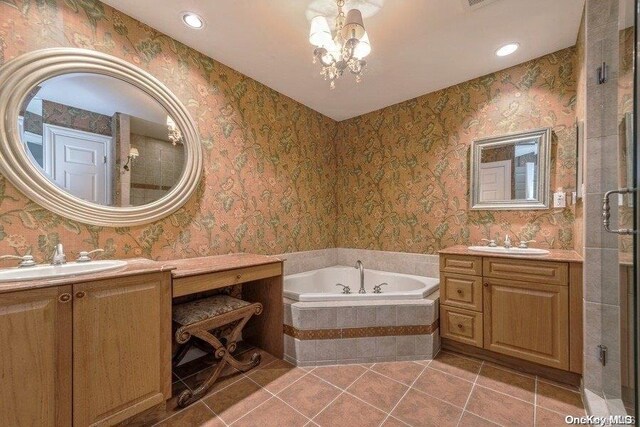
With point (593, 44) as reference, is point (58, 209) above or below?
below

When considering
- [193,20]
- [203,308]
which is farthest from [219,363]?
[193,20]

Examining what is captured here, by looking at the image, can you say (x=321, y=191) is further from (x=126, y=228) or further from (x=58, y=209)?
(x=58, y=209)

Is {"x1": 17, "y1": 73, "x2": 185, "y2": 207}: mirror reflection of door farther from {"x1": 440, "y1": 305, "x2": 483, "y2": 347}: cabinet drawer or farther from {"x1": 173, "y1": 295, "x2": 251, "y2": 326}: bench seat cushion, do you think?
{"x1": 440, "y1": 305, "x2": 483, "y2": 347}: cabinet drawer

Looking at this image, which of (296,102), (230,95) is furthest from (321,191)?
(230,95)

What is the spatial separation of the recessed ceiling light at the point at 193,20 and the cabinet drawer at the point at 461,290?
2582 millimetres

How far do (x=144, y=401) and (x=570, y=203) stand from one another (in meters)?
3.10

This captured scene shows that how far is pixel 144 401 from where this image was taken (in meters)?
1.33

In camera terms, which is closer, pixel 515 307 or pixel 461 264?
pixel 515 307

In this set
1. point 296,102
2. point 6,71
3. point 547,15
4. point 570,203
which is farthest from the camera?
point 296,102

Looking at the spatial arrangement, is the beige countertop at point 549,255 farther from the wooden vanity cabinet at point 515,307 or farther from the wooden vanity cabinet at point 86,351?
the wooden vanity cabinet at point 86,351

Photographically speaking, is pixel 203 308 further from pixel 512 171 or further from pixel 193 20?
pixel 512 171

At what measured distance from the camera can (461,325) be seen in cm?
206

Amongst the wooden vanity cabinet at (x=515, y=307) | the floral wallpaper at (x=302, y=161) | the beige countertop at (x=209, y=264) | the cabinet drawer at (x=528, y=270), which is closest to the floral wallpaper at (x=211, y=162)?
the floral wallpaper at (x=302, y=161)

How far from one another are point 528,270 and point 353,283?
1655 millimetres
